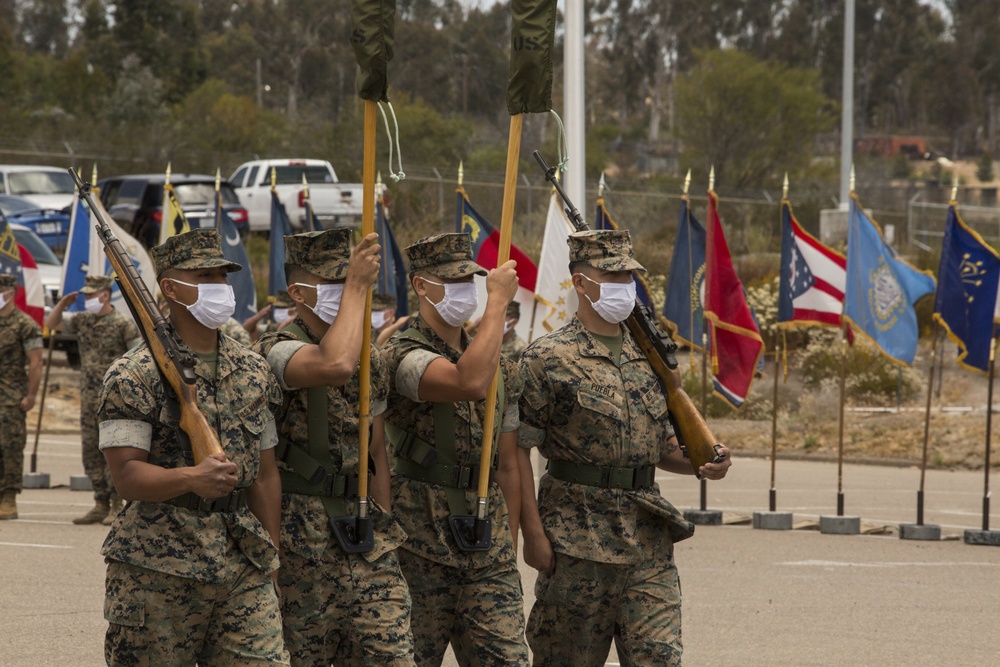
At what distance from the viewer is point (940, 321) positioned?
471 inches

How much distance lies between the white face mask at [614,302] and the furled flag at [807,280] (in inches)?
291

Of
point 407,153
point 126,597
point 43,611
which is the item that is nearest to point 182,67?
point 407,153

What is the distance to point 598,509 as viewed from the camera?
19.6 ft

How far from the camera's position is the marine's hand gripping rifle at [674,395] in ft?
20.1

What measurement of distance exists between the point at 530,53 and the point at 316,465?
6.34ft

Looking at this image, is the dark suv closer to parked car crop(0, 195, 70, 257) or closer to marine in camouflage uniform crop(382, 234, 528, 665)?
parked car crop(0, 195, 70, 257)

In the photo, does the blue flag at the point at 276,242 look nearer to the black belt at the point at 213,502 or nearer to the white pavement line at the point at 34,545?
the white pavement line at the point at 34,545

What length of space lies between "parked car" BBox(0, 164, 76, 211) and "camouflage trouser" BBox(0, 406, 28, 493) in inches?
695

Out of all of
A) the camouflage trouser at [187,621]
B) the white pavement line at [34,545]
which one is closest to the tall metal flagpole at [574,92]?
the white pavement line at [34,545]

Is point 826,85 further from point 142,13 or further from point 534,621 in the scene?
point 534,621

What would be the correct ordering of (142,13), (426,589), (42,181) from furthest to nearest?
(142,13) < (42,181) < (426,589)

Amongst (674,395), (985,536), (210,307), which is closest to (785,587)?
(985,536)

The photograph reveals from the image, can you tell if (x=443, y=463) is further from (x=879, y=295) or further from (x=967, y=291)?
(x=879, y=295)

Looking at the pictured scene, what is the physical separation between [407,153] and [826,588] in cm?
3220
